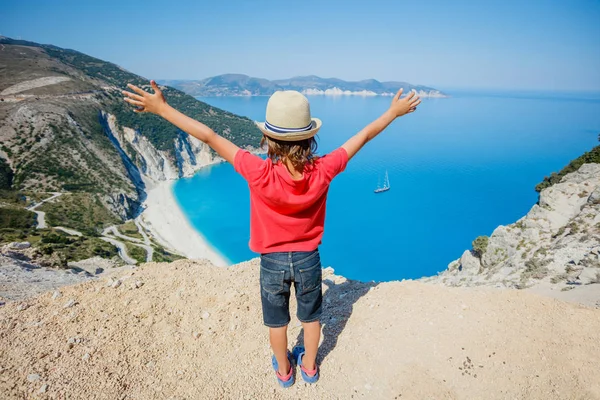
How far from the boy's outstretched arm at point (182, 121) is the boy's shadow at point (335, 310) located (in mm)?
3163

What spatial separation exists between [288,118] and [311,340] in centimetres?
252

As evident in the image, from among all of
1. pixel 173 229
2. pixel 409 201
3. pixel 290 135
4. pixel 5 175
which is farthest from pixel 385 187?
pixel 290 135

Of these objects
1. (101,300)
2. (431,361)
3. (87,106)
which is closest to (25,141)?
(87,106)

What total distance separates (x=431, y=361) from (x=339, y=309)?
184cm

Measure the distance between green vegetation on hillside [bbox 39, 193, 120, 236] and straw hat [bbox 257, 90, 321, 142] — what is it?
172 feet

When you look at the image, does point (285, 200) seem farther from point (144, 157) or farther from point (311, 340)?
point (144, 157)

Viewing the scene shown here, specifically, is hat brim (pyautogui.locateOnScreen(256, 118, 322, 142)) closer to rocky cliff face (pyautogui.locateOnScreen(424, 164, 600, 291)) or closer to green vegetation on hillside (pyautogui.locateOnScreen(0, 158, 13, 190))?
rocky cliff face (pyautogui.locateOnScreen(424, 164, 600, 291))

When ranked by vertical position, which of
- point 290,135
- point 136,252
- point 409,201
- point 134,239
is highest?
point 290,135

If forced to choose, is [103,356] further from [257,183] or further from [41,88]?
[41,88]

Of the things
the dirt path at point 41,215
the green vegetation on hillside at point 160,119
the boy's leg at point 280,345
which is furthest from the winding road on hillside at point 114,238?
the green vegetation on hillside at point 160,119

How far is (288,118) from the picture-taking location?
2.44 m

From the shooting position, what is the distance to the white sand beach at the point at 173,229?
53562 millimetres

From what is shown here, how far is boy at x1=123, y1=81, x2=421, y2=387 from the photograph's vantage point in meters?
2.53

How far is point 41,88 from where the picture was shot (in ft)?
277
